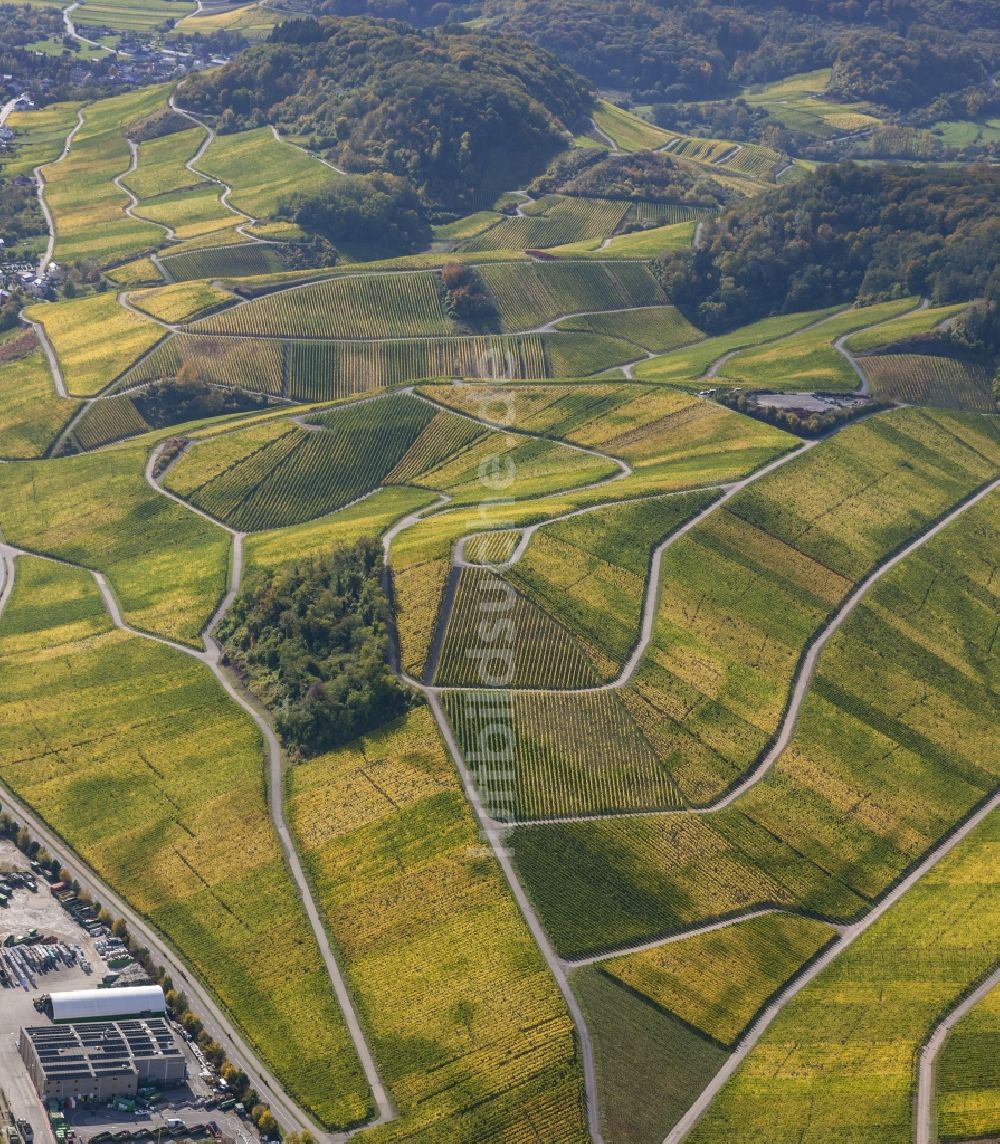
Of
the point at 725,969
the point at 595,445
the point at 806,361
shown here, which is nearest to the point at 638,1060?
the point at 725,969

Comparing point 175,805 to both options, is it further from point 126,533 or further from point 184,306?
point 184,306

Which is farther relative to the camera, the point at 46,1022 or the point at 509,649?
the point at 509,649

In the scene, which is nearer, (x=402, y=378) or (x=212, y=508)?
(x=212, y=508)

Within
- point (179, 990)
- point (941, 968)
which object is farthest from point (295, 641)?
point (941, 968)

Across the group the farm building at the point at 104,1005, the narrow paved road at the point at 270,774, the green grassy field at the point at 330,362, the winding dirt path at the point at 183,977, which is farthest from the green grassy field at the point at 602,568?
the green grassy field at the point at 330,362

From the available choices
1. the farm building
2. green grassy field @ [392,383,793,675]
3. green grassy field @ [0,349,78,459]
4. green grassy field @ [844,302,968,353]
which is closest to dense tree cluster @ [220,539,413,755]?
green grassy field @ [392,383,793,675]

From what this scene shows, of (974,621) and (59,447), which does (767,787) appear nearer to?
(974,621)
